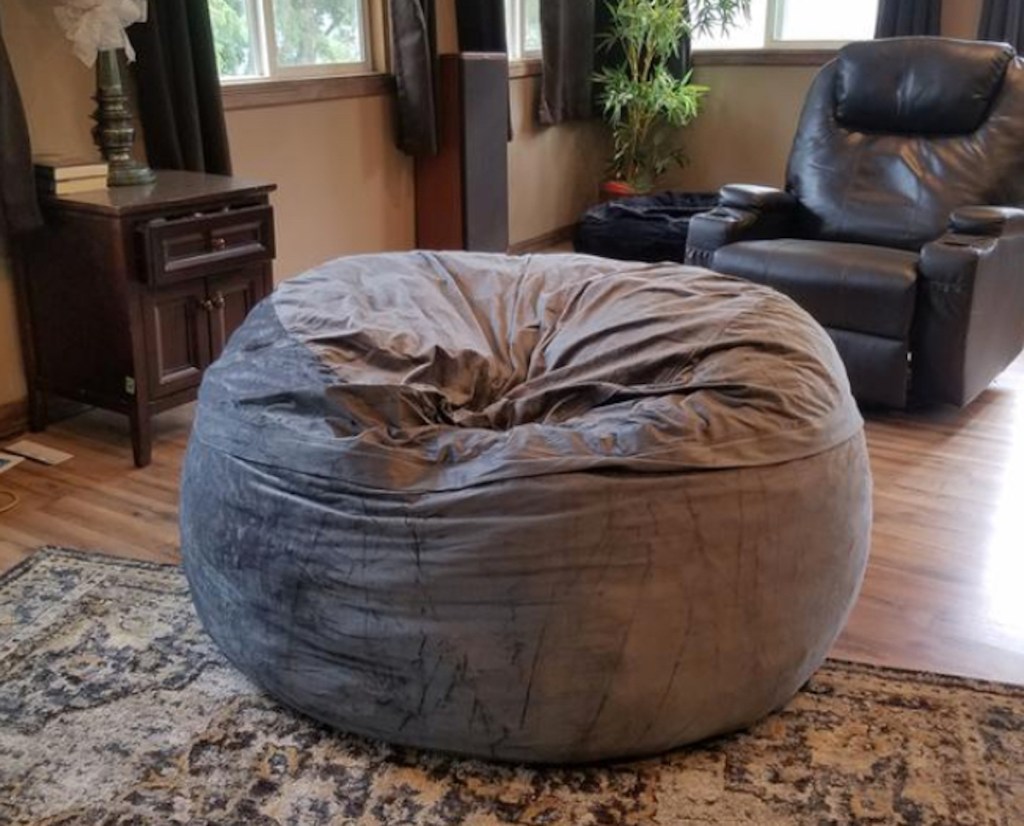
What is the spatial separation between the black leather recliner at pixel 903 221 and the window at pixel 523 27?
6.00ft

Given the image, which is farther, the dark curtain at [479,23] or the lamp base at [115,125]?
the dark curtain at [479,23]

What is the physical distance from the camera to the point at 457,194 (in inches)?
181

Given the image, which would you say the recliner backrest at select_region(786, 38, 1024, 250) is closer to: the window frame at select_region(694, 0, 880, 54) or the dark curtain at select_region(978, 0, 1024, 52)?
the dark curtain at select_region(978, 0, 1024, 52)

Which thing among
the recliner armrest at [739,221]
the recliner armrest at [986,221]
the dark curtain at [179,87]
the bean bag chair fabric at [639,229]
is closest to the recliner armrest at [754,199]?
the recliner armrest at [739,221]

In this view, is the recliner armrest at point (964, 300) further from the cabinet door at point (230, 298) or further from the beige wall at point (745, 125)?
the beige wall at point (745, 125)

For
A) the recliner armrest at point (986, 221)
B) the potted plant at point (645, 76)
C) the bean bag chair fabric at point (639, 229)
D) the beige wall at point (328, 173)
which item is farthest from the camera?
the potted plant at point (645, 76)

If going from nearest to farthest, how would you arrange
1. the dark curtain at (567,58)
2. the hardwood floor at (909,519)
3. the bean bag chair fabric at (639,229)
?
the hardwood floor at (909,519), the bean bag chair fabric at (639,229), the dark curtain at (567,58)

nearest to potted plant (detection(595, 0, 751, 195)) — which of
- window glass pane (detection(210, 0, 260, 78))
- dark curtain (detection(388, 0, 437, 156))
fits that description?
dark curtain (detection(388, 0, 437, 156))

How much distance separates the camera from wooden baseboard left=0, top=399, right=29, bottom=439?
3139mm

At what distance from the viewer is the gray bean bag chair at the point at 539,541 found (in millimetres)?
1559

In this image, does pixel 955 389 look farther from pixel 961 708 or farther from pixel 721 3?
pixel 721 3

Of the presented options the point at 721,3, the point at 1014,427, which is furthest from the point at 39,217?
the point at 721,3

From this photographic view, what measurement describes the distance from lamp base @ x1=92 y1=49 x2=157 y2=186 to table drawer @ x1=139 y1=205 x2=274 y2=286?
29cm


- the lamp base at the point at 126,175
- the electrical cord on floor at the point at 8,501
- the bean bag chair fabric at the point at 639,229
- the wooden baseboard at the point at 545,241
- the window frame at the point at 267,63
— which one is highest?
the window frame at the point at 267,63
